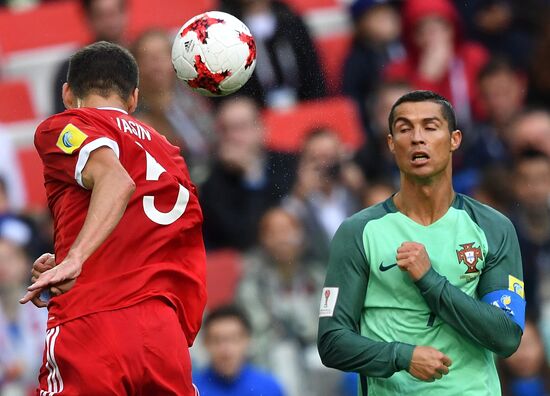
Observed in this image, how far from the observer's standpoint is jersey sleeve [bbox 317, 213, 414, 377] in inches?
229

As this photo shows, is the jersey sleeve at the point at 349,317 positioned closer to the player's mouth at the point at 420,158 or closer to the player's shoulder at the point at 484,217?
the player's mouth at the point at 420,158

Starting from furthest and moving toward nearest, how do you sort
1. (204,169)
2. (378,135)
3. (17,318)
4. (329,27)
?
(329,27)
(378,135)
(204,169)
(17,318)

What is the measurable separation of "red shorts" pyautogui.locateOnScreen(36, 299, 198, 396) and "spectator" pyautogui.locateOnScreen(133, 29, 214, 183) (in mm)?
4901

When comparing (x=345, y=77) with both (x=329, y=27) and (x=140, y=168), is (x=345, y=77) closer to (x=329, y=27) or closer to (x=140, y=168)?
(x=329, y=27)

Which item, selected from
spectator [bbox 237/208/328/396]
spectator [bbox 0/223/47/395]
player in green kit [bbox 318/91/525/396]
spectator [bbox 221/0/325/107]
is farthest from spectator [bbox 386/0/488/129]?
player in green kit [bbox 318/91/525/396]

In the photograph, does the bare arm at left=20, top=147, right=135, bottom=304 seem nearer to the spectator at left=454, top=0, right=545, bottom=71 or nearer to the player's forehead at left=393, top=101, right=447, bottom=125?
the player's forehead at left=393, top=101, right=447, bottom=125

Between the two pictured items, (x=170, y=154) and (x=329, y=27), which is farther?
(x=329, y=27)

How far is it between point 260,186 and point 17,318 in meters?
2.36

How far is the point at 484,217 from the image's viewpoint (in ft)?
20.1

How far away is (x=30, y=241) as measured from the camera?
1038 centimetres

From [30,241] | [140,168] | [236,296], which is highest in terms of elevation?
[140,168]

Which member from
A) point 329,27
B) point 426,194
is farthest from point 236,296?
point 426,194

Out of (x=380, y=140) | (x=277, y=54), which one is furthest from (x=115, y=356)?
(x=380, y=140)

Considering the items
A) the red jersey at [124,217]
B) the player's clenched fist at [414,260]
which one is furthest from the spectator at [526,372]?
the red jersey at [124,217]
